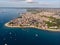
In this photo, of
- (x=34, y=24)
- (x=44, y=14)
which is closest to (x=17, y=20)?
(x=34, y=24)

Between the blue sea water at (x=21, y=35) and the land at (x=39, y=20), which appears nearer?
the blue sea water at (x=21, y=35)

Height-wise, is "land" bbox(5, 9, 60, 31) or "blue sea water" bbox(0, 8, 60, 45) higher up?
"land" bbox(5, 9, 60, 31)

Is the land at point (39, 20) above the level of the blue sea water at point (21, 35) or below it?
above

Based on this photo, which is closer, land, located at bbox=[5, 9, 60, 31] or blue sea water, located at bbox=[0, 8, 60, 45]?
blue sea water, located at bbox=[0, 8, 60, 45]

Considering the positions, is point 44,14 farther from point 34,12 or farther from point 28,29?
point 28,29

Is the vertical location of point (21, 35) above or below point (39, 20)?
below
